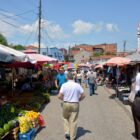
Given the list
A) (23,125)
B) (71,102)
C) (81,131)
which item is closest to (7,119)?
(23,125)

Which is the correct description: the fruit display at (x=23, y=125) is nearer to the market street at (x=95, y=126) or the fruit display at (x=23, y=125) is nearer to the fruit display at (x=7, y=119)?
the fruit display at (x=7, y=119)

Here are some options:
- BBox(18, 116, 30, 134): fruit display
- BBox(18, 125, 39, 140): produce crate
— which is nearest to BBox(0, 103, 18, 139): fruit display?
BBox(18, 116, 30, 134): fruit display

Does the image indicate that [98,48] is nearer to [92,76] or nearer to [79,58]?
[79,58]

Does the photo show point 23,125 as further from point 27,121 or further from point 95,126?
point 95,126

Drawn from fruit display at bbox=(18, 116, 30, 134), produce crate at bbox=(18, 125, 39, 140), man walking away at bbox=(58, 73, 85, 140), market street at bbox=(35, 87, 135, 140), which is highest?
man walking away at bbox=(58, 73, 85, 140)

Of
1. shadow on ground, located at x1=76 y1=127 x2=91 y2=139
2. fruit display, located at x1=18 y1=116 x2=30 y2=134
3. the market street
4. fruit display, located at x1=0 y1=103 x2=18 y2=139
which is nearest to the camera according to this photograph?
fruit display, located at x1=0 y1=103 x2=18 y2=139

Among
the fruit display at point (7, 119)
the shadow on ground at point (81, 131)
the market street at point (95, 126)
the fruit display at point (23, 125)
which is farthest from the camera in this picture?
the shadow on ground at point (81, 131)

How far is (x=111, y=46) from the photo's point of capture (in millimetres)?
158125

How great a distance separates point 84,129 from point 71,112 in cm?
210

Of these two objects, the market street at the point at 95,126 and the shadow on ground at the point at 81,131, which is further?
the shadow on ground at the point at 81,131

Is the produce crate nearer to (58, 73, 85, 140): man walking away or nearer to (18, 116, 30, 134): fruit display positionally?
(18, 116, 30, 134): fruit display

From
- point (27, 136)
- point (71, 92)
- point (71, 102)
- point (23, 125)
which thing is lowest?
point (27, 136)

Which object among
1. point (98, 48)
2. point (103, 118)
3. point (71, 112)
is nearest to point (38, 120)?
point (71, 112)

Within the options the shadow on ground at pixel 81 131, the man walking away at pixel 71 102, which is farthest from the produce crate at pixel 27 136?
the shadow on ground at pixel 81 131
